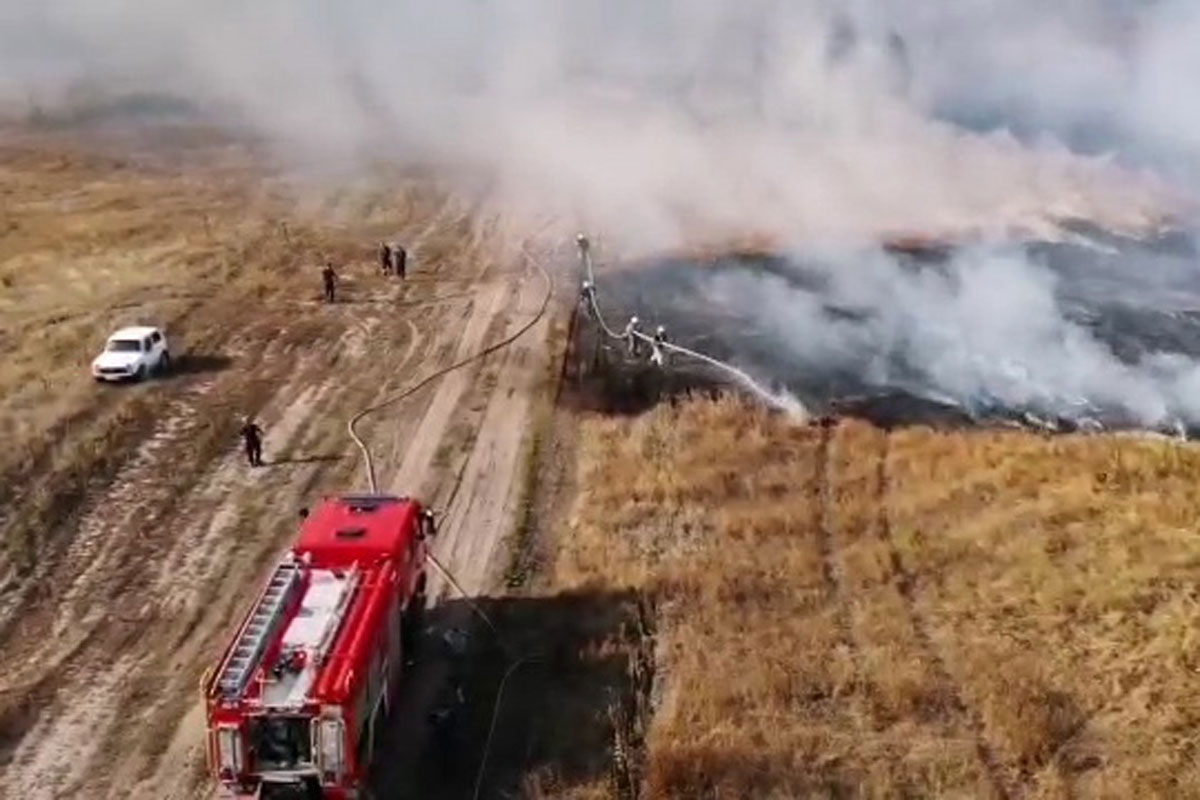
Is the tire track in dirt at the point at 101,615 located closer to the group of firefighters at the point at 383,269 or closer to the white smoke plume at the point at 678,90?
the group of firefighters at the point at 383,269

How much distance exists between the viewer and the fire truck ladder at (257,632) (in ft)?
63.8

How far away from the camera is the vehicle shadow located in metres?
22.0

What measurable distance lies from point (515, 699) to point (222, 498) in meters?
10.7

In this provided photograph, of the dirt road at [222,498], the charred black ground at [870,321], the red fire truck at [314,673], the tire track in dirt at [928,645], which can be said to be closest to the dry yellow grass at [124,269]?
the dirt road at [222,498]

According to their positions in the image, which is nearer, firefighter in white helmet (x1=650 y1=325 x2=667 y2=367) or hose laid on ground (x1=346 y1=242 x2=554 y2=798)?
hose laid on ground (x1=346 y1=242 x2=554 y2=798)

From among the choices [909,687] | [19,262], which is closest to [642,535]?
[909,687]

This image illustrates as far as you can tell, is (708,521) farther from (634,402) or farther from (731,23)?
(731,23)

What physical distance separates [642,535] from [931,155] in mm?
37594

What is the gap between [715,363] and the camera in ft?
128

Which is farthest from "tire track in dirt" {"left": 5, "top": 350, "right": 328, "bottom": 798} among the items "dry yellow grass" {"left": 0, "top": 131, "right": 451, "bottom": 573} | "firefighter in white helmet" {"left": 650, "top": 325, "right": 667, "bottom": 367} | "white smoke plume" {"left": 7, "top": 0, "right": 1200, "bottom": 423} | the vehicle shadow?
"white smoke plume" {"left": 7, "top": 0, "right": 1200, "bottom": 423}

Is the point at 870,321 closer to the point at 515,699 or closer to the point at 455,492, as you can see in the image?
the point at 455,492

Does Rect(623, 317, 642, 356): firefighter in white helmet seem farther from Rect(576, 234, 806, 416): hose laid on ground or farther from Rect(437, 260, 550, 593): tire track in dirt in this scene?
Rect(437, 260, 550, 593): tire track in dirt

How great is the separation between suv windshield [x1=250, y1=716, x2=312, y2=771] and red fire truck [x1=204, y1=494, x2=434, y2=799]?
0.01 metres

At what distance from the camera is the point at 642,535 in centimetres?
2959
